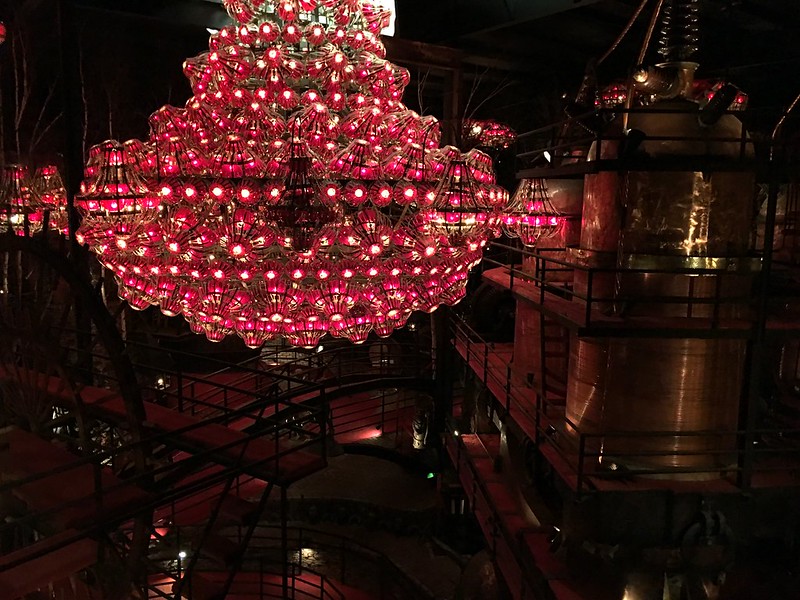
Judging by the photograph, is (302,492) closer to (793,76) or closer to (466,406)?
(466,406)

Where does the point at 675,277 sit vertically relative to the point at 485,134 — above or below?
below

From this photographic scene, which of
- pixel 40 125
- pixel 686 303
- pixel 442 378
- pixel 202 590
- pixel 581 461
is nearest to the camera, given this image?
pixel 581 461

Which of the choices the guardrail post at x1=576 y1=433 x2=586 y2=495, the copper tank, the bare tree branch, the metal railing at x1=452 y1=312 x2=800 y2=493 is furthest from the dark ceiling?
the guardrail post at x1=576 y1=433 x2=586 y2=495

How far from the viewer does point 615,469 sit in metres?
5.97

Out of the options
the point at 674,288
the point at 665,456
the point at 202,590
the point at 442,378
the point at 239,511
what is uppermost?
the point at 674,288

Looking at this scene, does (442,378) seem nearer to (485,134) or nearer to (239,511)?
(485,134)

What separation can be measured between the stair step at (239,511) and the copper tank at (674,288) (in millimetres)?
3349

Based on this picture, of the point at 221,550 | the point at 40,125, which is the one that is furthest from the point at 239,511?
the point at 40,125

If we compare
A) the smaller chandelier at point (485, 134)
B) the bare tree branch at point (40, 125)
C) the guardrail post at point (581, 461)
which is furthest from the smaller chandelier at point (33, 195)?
the smaller chandelier at point (485, 134)

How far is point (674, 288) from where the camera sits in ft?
19.7

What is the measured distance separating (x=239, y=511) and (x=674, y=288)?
5.04 m

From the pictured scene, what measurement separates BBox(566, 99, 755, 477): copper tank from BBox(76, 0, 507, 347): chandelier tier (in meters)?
1.52

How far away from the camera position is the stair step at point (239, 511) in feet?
19.0

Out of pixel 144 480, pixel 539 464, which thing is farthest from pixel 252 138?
pixel 539 464
